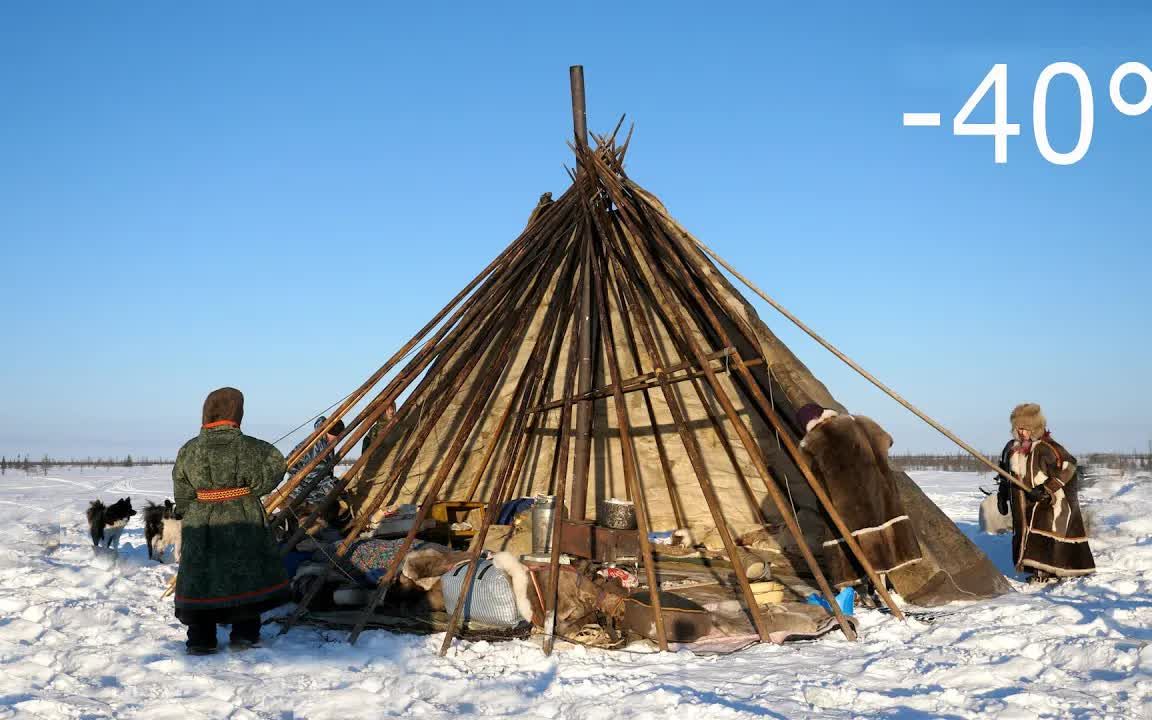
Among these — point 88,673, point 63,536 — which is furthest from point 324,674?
point 63,536

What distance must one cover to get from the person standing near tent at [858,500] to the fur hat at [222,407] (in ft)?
10.7

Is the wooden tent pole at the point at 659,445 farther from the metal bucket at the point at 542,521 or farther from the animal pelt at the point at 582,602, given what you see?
the animal pelt at the point at 582,602

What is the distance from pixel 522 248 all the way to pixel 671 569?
2656 mm

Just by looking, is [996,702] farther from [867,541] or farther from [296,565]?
[296,565]

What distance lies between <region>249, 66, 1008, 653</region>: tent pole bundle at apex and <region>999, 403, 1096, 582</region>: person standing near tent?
586mm

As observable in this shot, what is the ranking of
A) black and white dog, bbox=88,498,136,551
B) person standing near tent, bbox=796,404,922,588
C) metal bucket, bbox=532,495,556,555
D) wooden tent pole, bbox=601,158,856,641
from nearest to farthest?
wooden tent pole, bbox=601,158,856,641, person standing near tent, bbox=796,404,922,588, metal bucket, bbox=532,495,556,555, black and white dog, bbox=88,498,136,551

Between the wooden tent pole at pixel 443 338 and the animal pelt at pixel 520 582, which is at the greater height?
the wooden tent pole at pixel 443 338

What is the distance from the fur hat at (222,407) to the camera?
486 cm

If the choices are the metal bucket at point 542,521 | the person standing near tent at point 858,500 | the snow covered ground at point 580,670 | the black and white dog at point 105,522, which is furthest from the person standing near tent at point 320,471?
the person standing near tent at point 858,500

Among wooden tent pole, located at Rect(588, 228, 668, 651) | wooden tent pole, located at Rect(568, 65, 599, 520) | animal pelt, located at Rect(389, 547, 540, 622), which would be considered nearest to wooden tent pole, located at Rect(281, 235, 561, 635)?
animal pelt, located at Rect(389, 547, 540, 622)

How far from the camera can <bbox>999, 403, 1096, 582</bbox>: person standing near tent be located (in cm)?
627

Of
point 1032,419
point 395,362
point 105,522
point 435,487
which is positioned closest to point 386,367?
point 395,362

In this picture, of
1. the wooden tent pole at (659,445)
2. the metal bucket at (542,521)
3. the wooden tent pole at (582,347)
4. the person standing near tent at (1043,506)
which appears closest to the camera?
the wooden tent pole at (582,347)

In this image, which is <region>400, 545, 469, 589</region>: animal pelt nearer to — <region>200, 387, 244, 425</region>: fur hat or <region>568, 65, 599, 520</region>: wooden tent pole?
<region>568, 65, 599, 520</region>: wooden tent pole
